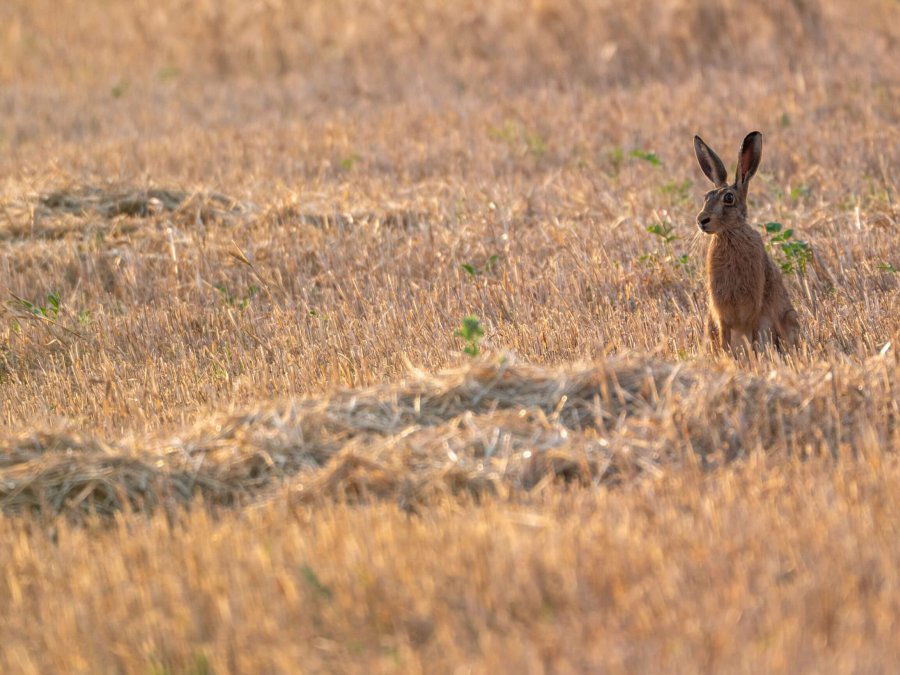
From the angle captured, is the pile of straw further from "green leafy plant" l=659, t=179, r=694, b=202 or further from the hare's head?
"green leafy plant" l=659, t=179, r=694, b=202

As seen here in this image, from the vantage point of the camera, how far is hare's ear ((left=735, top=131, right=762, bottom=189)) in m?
6.87

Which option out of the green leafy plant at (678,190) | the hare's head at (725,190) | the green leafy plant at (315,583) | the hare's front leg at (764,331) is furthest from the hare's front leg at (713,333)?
the green leafy plant at (315,583)

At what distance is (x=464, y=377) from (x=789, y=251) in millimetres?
3106

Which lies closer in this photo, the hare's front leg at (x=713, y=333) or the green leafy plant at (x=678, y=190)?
the hare's front leg at (x=713, y=333)

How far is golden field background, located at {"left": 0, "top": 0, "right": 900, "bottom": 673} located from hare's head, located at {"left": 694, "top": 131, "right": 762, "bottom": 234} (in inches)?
30.9

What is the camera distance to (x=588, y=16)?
17.0 meters

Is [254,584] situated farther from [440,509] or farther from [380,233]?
[380,233]

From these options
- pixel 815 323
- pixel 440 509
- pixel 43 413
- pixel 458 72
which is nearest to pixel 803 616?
pixel 440 509

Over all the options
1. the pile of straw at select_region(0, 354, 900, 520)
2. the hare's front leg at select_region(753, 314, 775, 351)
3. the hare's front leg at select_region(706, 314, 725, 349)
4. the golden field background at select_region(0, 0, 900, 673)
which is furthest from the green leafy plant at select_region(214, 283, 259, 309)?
the hare's front leg at select_region(753, 314, 775, 351)

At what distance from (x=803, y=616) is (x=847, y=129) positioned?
955 cm

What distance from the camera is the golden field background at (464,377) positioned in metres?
3.90

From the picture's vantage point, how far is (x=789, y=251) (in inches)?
313

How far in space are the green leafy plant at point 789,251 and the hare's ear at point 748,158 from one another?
0.94 meters

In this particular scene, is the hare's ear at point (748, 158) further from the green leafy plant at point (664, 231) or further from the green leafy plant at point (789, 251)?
the green leafy plant at point (664, 231)
